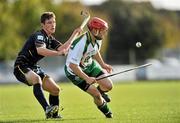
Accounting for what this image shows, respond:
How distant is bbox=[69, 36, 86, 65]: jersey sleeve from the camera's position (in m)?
13.6

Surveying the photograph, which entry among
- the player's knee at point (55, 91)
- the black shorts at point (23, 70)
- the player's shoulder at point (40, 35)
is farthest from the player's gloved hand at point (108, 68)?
the player's shoulder at point (40, 35)

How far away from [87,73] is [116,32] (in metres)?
64.6

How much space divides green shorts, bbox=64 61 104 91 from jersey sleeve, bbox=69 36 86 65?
2.01 ft

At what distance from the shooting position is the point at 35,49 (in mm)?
14086

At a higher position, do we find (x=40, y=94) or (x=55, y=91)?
(x=40, y=94)

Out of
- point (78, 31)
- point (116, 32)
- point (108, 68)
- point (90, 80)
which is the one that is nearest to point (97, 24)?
point (78, 31)

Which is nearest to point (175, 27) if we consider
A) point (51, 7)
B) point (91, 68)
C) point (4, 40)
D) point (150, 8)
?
point (150, 8)

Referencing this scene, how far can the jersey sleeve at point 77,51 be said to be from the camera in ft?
44.7

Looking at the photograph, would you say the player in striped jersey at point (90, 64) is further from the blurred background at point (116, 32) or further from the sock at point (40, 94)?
the blurred background at point (116, 32)

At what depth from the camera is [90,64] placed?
569 inches

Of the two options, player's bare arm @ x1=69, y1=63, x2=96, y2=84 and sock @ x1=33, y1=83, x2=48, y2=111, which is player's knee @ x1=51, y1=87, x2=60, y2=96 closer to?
sock @ x1=33, y1=83, x2=48, y2=111

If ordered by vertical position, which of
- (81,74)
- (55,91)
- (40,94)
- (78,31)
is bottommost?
(55,91)

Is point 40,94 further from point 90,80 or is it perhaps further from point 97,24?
point 97,24

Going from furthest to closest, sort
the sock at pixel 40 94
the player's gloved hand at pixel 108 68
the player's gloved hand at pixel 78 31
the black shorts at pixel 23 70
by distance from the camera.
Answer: the player's gloved hand at pixel 108 68 → the black shorts at pixel 23 70 → the sock at pixel 40 94 → the player's gloved hand at pixel 78 31
